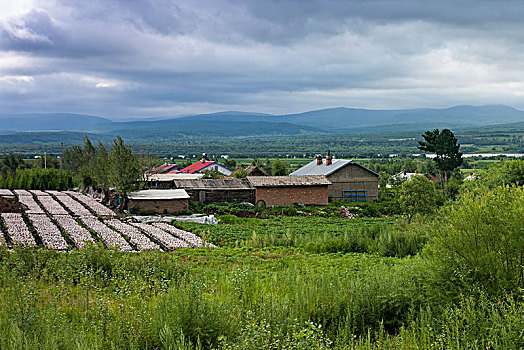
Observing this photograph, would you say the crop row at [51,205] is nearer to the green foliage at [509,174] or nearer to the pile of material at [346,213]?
the pile of material at [346,213]

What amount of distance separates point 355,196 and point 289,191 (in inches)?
292

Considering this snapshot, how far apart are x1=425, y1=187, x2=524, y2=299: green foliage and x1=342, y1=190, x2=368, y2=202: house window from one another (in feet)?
121

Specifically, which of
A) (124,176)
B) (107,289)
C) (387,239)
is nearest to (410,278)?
(107,289)

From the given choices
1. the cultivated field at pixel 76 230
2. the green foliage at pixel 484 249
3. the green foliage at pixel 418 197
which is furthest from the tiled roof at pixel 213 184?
the green foliage at pixel 484 249

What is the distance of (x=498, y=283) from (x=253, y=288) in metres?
4.70

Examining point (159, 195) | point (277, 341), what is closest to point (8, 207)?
point (159, 195)

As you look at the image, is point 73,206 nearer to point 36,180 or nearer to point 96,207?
point 96,207

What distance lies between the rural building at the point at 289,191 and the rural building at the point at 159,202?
24.6 ft

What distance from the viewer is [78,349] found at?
258 inches

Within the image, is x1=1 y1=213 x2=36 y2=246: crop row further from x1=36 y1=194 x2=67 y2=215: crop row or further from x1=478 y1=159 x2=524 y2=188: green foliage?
x1=478 y1=159 x2=524 y2=188: green foliage

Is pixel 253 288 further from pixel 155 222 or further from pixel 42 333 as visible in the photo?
pixel 155 222

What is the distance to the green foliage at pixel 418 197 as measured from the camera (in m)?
26.9

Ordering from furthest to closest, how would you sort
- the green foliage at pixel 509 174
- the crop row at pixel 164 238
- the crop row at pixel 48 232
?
the green foliage at pixel 509 174, the crop row at pixel 164 238, the crop row at pixel 48 232

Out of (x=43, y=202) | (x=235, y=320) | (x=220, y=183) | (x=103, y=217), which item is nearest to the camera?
(x=235, y=320)
